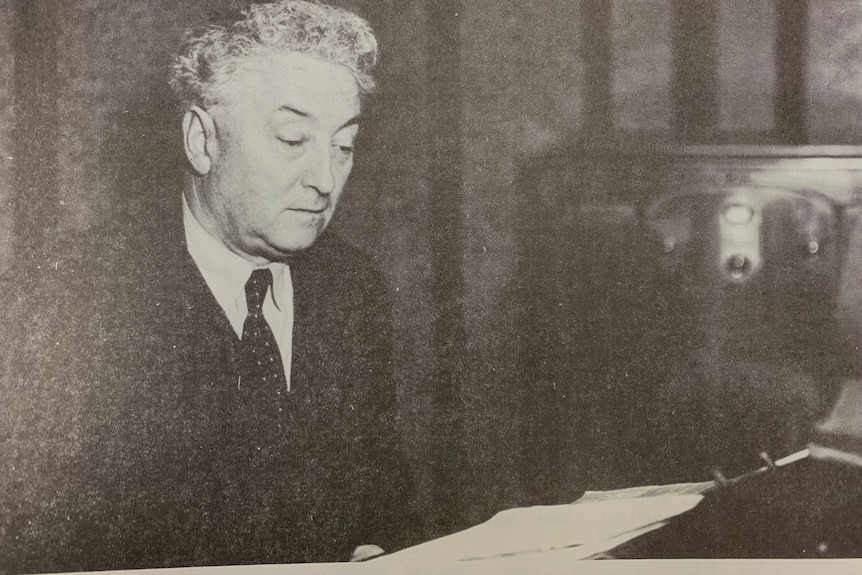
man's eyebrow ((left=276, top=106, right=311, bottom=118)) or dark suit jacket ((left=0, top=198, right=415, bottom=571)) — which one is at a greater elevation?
man's eyebrow ((left=276, top=106, right=311, bottom=118))

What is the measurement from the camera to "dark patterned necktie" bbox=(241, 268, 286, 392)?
4.81ft

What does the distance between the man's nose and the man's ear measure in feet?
0.70

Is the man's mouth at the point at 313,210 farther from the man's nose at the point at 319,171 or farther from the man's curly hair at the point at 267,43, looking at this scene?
the man's curly hair at the point at 267,43

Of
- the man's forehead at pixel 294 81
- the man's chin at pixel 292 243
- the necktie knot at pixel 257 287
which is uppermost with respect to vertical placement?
the man's forehead at pixel 294 81

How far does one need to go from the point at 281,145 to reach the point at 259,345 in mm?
454

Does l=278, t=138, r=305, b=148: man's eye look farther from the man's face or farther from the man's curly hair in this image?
the man's curly hair

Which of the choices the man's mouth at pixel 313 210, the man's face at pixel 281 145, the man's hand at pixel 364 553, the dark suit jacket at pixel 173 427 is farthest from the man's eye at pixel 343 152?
the man's hand at pixel 364 553

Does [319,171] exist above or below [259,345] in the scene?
above

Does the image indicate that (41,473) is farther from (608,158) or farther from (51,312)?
(608,158)

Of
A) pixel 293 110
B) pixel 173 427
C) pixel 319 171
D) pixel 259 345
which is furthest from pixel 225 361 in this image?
pixel 293 110

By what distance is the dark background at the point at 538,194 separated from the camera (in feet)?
4.81

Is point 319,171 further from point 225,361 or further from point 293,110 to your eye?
point 225,361

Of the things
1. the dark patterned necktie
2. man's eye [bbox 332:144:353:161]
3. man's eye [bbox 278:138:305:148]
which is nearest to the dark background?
man's eye [bbox 332:144:353:161]

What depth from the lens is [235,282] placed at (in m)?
1.50
